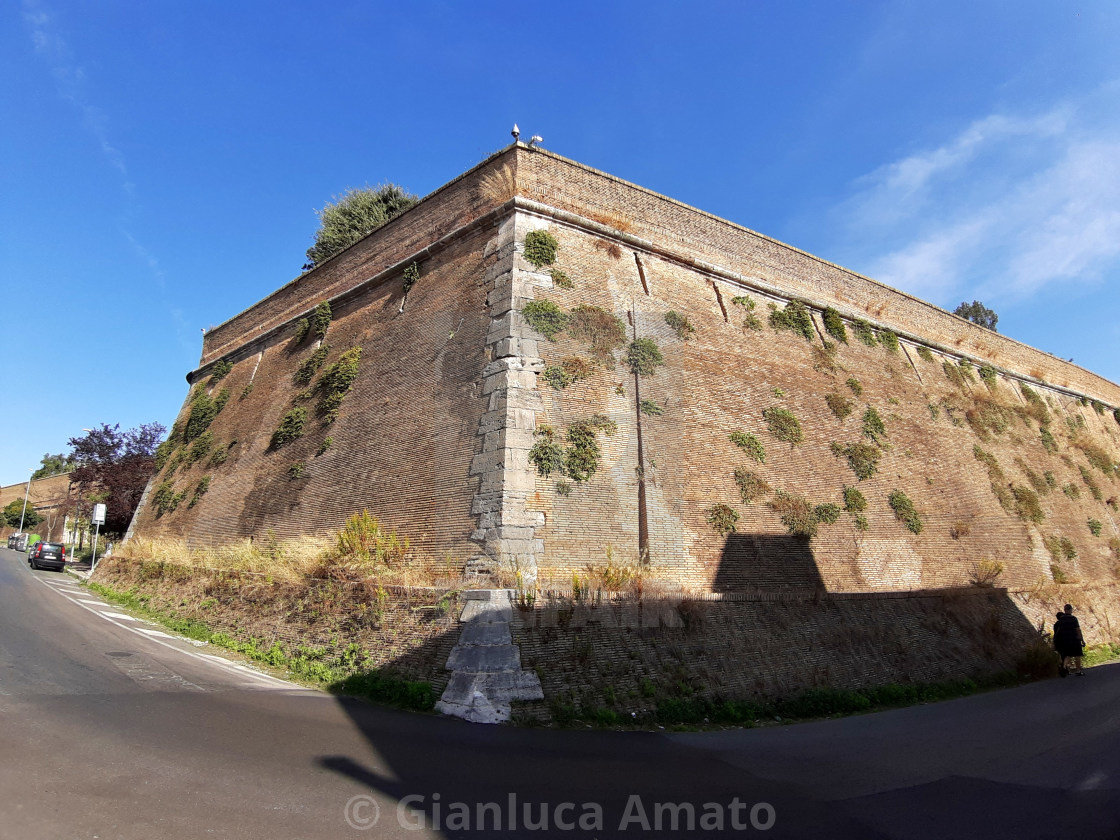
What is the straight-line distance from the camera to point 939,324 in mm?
19703

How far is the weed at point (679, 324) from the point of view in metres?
12.3

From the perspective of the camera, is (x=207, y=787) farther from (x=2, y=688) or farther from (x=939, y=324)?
(x=939, y=324)

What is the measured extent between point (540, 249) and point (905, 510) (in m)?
9.98

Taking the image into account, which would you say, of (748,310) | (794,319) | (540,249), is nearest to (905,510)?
(794,319)

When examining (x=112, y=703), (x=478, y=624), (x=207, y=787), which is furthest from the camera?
(x=478, y=624)

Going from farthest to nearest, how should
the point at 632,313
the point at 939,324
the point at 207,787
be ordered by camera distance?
the point at 939,324 → the point at 632,313 → the point at 207,787

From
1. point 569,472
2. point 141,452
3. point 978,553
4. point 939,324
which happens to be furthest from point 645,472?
point 141,452

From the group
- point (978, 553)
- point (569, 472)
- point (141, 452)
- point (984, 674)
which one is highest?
point (141, 452)

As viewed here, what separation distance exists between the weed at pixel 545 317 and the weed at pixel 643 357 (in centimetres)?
137

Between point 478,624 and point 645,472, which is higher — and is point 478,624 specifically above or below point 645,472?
below

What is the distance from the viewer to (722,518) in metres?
10.7

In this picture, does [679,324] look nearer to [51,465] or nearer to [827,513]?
[827,513]

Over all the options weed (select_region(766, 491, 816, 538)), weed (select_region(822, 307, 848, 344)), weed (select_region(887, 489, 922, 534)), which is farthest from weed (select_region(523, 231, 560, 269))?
weed (select_region(887, 489, 922, 534))

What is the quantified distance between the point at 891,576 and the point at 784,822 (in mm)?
10154
